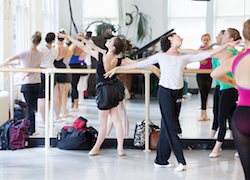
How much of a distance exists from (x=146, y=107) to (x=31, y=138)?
5.02 feet

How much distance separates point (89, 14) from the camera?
267 inches

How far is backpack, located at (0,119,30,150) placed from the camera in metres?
6.22

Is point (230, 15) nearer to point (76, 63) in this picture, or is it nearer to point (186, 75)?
point (186, 75)

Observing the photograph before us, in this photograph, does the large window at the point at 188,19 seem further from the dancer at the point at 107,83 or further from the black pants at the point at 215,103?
the dancer at the point at 107,83

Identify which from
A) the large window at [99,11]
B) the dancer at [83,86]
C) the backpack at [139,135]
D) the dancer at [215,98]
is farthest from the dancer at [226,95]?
the dancer at [83,86]

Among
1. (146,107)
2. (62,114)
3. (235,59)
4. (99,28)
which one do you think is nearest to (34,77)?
(62,114)

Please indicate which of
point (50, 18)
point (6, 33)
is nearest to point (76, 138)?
point (50, 18)

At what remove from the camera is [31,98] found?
6.63 meters

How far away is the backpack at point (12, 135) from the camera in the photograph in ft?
20.4

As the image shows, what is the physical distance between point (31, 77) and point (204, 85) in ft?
7.41

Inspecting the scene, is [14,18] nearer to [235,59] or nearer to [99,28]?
[99,28]

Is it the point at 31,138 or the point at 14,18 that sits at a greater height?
the point at 14,18

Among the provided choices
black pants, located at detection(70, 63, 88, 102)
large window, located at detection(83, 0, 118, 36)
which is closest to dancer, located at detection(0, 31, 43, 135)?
black pants, located at detection(70, 63, 88, 102)

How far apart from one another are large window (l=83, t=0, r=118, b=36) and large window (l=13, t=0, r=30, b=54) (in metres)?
0.99
